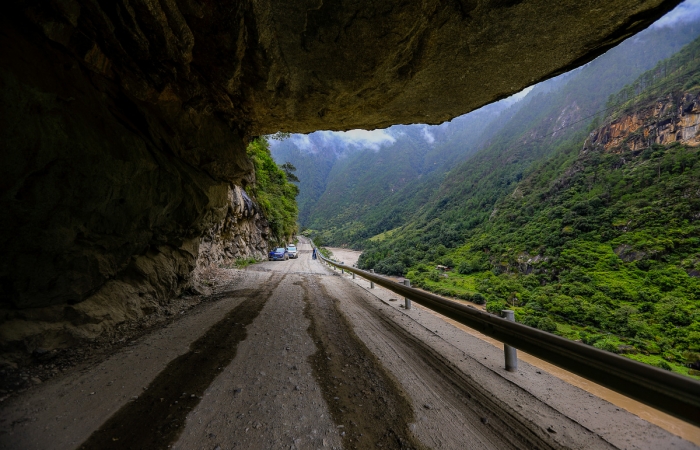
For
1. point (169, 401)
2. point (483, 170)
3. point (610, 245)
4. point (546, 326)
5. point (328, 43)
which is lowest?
point (546, 326)

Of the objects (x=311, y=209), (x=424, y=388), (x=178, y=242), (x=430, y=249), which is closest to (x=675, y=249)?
(x=430, y=249)

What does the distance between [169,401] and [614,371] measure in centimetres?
344

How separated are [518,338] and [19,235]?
17.7 feet

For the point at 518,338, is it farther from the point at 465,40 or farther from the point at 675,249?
the point at 675,249

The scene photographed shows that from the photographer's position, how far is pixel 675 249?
63.3 feet

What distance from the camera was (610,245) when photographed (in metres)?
23.2

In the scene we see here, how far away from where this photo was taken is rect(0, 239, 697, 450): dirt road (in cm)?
187

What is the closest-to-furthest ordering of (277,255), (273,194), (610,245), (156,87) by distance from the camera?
(156,87) → (610,245) → (277,255) → (273,194)

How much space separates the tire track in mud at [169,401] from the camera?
187 centimetres

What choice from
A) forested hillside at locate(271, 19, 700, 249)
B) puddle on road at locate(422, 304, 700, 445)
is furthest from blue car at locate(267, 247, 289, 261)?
forested hillside at locate(271, 19, 700, 249)

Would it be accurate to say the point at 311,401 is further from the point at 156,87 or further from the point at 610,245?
the point at 610,245

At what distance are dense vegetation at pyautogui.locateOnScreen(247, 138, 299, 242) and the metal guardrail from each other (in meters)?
21.6

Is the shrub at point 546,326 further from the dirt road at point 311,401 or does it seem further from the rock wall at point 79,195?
the rock wall at point 79,195

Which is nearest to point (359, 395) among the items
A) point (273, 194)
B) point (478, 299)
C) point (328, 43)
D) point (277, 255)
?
point (328, 43)
